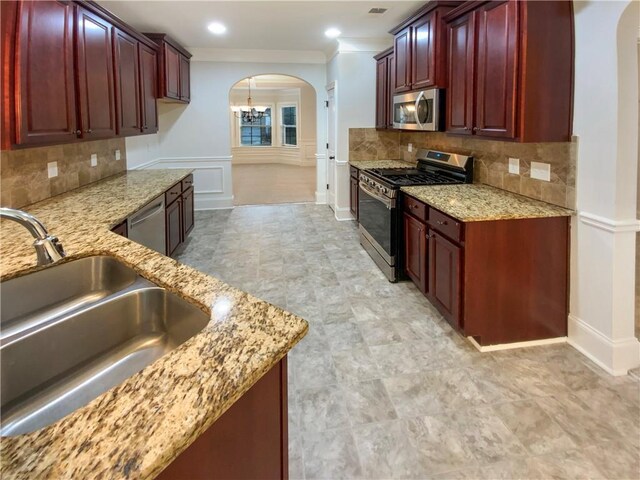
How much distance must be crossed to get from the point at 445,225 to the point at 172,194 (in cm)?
284

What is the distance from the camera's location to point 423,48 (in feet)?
13.4

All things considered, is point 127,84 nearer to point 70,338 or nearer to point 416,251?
point 416,251

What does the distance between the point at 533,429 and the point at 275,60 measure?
645 cm

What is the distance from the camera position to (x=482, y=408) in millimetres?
2219

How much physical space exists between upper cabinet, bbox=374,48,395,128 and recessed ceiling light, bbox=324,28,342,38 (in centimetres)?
60

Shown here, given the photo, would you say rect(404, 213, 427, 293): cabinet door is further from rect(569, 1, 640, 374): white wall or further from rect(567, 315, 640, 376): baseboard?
rect(567, 315, 640, 376): baseboard

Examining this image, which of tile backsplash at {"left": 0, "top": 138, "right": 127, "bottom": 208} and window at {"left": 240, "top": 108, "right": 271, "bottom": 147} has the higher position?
window at {"left": 240, "top": 108, "right": 271, "bottom": 147}

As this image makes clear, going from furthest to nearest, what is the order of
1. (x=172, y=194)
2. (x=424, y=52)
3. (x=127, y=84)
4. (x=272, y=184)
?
(x=272, y=184) < (x=172, y=194) < (x=127, y=84) < (x=424, y=52)

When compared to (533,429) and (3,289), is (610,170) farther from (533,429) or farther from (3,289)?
(3,289)

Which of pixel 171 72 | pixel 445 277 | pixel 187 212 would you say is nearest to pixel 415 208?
pixel 445 277

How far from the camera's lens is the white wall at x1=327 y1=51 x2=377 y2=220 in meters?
6.07

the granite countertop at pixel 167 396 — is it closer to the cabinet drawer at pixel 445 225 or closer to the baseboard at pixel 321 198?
the cabinet drawer at pixel 445 225

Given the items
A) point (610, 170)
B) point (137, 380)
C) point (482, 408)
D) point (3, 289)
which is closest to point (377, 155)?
point (610, 170)

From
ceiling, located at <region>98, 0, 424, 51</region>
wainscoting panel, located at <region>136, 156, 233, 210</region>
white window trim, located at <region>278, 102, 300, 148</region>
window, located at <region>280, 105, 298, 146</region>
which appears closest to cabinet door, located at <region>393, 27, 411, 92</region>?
ceiling, located at <region>98, 0, 424, 51</region>
